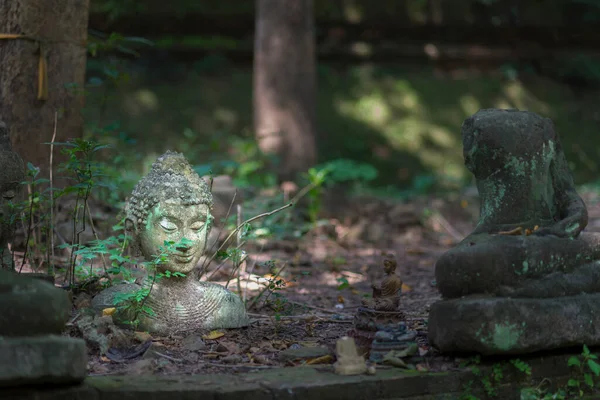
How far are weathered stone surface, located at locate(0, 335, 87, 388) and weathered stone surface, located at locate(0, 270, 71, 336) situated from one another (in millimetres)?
40

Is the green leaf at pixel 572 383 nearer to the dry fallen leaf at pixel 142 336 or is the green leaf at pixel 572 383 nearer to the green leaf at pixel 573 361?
the green leaf at pixel 573 361

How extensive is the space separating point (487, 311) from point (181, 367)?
1.45 meters

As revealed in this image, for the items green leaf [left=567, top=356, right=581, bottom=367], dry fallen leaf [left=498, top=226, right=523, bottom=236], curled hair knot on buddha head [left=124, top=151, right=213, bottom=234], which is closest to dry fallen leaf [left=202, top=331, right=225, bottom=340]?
curled hair knot on buddha head [left=124, top=151, right=213, bottom=234]

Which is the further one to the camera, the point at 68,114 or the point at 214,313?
the point at 68,114

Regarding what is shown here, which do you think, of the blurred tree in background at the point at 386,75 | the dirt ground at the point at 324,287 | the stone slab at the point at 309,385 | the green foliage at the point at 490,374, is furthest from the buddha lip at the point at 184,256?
the blurred tree in background at the point at 386,75

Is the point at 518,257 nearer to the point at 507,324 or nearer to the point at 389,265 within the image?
the point at 507,324

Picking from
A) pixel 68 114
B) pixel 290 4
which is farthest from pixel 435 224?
pixel 68 114

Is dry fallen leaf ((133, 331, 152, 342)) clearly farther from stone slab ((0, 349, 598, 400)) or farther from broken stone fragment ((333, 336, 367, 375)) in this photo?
broken stone fragment ((333, 336, 367, 375))

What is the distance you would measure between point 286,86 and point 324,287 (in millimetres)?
4299

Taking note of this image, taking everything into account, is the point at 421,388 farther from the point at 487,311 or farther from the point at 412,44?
the point at 412,44

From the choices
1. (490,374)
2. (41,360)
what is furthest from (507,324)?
(41,360)

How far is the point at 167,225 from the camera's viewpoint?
4320 millimetres

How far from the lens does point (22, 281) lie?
343cm

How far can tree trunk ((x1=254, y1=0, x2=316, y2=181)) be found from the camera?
399 inches
